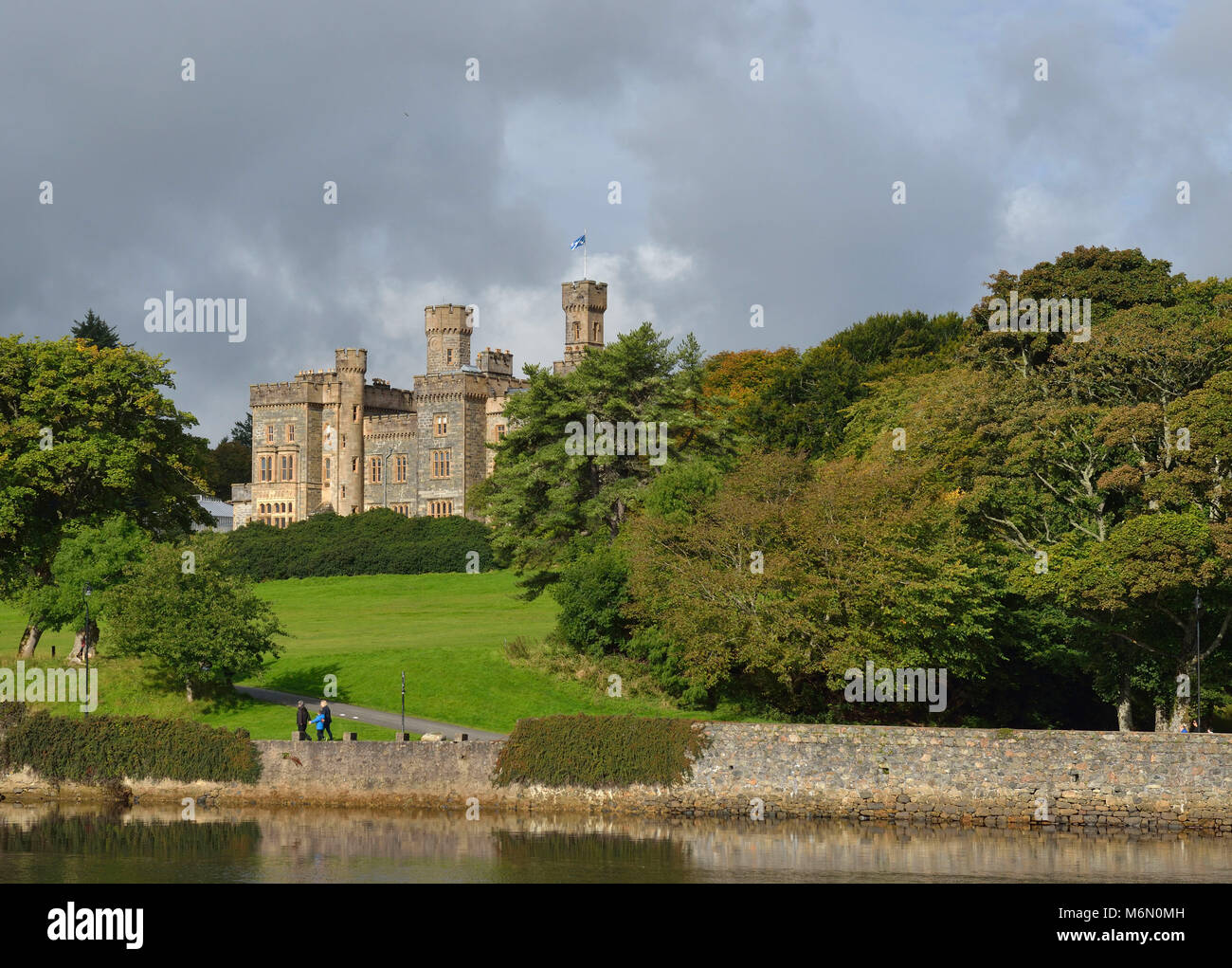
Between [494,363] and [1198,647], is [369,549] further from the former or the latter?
[1198,647]

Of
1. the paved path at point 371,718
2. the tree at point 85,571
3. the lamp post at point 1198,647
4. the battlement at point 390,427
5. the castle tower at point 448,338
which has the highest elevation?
the castle tower at point 448,338

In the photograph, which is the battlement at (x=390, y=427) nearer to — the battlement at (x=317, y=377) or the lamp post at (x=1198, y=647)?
the battlement at (x=317, y=377)

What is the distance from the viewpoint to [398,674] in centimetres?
4600

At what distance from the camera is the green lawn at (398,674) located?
1647 inches

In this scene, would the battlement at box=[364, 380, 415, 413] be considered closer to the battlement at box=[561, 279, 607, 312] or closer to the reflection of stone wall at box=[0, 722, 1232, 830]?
the battlement at box=[561, 279, 607, 312]

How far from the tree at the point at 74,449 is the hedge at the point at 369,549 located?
28301 mm

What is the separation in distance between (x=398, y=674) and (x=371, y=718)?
198 inches

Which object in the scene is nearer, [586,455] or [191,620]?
[191,620]

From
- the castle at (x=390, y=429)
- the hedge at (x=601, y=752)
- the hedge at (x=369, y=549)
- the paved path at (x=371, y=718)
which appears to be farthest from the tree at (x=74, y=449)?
the castle at (x=390, y=429)

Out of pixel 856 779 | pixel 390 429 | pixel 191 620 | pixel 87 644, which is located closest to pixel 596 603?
pixel 191 620

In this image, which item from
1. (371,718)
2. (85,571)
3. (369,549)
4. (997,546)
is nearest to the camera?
(371,718)

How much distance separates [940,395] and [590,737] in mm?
16096
